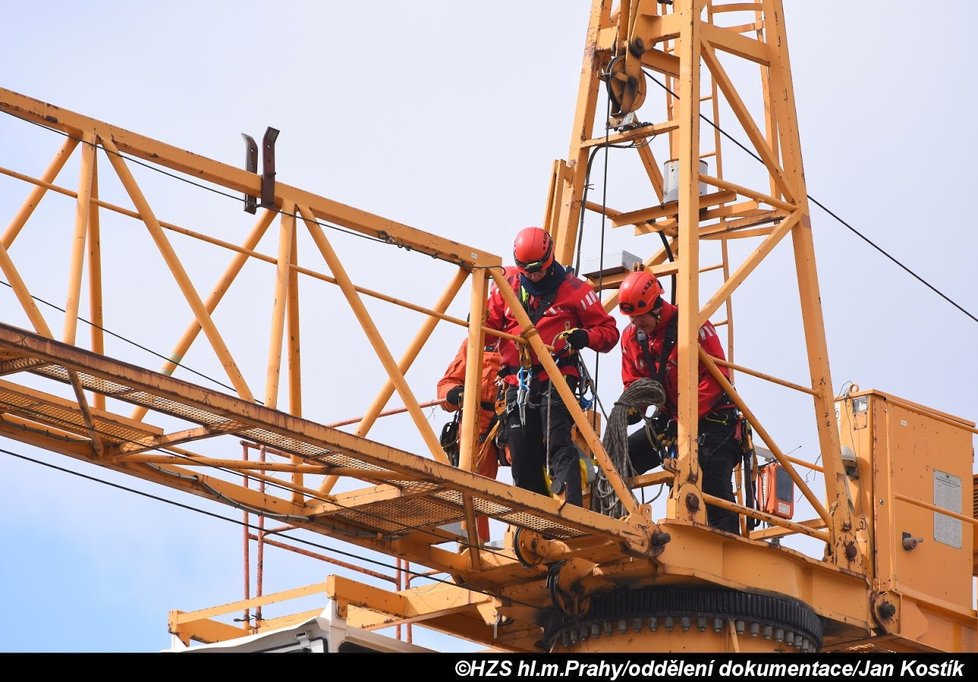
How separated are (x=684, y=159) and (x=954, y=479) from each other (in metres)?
4.63

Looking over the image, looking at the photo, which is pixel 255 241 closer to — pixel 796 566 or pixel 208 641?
pixel 208 641

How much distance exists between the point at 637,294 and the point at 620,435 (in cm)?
138

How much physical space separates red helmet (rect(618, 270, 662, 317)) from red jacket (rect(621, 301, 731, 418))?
304 mm

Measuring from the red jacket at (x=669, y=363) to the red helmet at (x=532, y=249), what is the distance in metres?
1.66

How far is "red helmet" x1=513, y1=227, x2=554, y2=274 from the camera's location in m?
17.5

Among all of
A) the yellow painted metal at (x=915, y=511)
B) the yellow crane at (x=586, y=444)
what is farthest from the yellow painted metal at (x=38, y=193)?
the yellow painted metal at (x=915, y=511)

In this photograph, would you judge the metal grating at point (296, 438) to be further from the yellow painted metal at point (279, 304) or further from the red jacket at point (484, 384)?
the red jacket at point (484, 384)

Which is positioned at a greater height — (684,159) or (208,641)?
(684,159)

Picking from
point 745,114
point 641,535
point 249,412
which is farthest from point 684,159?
point 249,412

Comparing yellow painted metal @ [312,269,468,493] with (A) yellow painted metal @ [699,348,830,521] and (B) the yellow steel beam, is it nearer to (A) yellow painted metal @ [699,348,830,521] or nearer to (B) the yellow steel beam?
(B) the yellow steel beam

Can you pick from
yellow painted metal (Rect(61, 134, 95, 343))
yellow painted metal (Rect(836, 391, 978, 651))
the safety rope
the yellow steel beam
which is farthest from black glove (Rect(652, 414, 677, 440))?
yellow painted metal (Rect(61, 134, 95, 343))

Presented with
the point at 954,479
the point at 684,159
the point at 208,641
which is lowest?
the point at 208,641

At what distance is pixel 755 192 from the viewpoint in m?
19.8

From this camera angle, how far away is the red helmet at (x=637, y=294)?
726 inches
